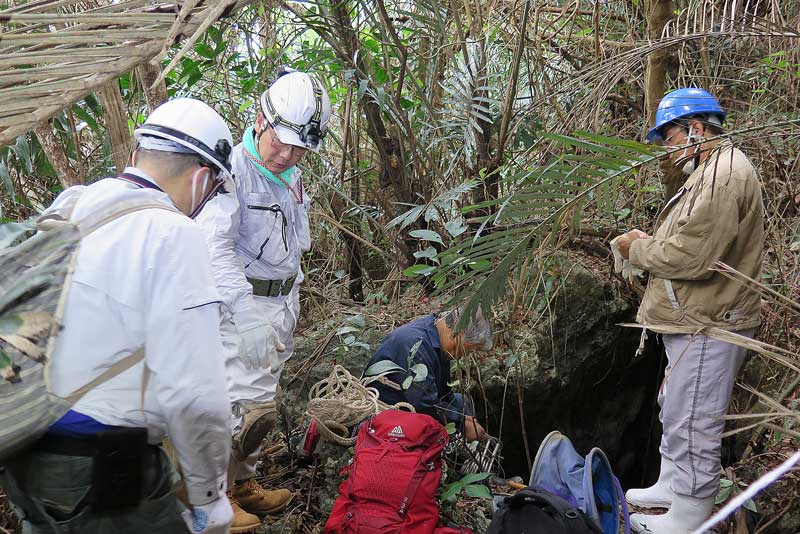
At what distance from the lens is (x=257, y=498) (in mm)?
3201

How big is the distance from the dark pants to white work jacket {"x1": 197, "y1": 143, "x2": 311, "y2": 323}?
129cm

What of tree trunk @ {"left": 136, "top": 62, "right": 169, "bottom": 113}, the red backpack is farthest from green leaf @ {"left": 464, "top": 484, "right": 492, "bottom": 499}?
tree trunk @ {"left": 136, "top": 62, "right": 169, "bottom": 113}

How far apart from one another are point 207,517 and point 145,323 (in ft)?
2.06

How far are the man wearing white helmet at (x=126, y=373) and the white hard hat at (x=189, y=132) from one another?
0.19 meters

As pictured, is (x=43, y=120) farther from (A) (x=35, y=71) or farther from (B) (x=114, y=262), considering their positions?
(B) (x=114, y=262)

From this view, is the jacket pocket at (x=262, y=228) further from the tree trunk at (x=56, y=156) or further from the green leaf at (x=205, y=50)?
the green leaf at (x=205, y=50)

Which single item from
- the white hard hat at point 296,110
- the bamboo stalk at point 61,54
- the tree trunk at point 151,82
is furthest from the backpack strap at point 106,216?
the tree trunk at point 151,82

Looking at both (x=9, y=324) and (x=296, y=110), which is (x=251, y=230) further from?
(x=9, y=324)

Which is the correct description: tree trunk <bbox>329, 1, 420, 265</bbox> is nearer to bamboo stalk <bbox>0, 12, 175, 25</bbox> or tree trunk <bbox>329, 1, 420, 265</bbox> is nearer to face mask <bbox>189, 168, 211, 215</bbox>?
face mask <bbox>189, 168, 211, 215</bbox>

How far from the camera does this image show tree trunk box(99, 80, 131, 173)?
10.5ft

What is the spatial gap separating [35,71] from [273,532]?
2384 millimetres

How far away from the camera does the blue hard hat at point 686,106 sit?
3201 mm

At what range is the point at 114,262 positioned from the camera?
5.39 ft

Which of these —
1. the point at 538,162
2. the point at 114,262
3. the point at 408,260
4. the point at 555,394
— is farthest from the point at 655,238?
the point at 114,262
